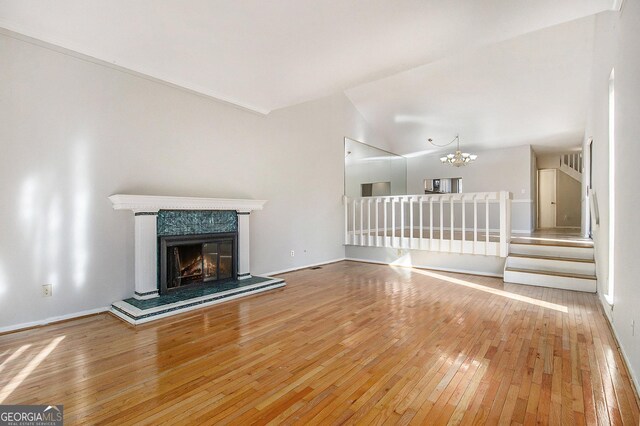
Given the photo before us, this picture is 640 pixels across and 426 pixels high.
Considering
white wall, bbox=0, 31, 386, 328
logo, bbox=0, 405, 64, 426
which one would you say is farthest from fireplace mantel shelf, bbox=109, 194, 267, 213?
logo, bbox=0, 405, 64, 426

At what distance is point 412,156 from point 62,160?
28.2ft

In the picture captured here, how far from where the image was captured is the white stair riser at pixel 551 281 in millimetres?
4312

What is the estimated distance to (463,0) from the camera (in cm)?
268

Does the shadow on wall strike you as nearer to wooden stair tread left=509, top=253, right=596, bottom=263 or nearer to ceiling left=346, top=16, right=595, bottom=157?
ceiling left=346, top=16, right=595, bottom=157

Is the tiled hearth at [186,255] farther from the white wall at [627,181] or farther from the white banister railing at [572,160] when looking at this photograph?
the white banister railing at [572,160]

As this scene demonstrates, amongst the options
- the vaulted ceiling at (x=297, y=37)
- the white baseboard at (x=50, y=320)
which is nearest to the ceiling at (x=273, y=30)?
the vaulted ceiling at (x=297, y=37)

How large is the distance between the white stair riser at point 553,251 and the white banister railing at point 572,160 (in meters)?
6.67

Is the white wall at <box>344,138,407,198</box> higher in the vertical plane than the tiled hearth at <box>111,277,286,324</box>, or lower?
higher

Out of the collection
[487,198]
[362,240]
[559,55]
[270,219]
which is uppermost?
[559,55]

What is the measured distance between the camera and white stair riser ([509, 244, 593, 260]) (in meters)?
4.90

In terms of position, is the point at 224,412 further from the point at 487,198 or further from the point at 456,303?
the point at 487,198

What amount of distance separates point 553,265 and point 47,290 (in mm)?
6633

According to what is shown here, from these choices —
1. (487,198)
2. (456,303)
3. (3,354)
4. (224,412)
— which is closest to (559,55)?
(487,198)

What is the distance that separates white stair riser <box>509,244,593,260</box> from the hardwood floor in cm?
147
